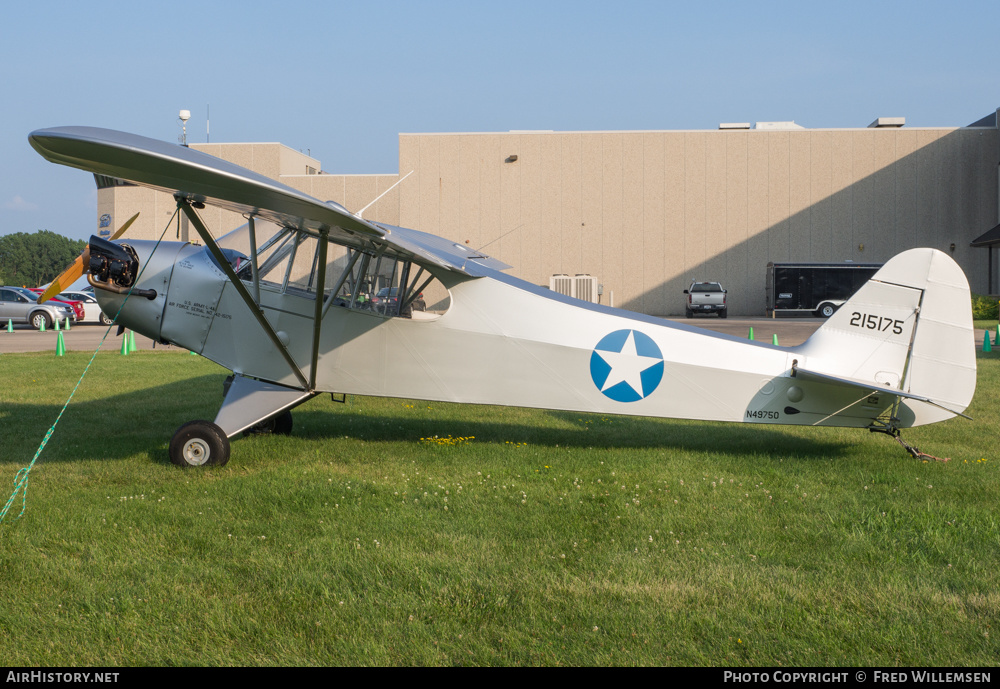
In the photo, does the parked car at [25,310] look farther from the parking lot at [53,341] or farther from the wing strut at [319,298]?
the wing strut at [319,298]

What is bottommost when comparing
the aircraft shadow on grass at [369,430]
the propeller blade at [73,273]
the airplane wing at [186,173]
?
the aircraft shadow on grass at [369,430]

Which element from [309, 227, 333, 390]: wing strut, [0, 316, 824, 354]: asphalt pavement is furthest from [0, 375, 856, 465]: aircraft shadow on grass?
[0, 316, 824, 354]: asphalt pavement

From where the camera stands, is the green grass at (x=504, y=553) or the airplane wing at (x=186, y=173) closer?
the green grass at (x=504, y=553)

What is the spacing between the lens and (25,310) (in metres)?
31.3

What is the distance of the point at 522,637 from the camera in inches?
151

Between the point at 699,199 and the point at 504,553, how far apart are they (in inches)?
1590

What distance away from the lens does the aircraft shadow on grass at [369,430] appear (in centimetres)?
819

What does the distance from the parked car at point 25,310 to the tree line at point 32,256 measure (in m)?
130

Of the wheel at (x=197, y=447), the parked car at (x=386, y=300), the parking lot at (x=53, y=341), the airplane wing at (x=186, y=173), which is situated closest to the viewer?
the airplane wing at (x=186, y=173)

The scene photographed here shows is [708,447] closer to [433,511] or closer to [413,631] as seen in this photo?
[433,511]

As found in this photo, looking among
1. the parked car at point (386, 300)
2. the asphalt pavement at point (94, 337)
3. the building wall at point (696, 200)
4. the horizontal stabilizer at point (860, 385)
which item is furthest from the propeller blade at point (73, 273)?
the building wall at point (696, 200)

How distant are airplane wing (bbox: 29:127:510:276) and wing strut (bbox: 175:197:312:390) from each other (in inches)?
5.7

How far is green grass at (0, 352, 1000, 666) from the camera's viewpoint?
3.80 m

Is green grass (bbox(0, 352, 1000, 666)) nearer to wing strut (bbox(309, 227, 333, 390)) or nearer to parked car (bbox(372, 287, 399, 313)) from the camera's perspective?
wing strut (bbox(309, 227, 333, 390))
